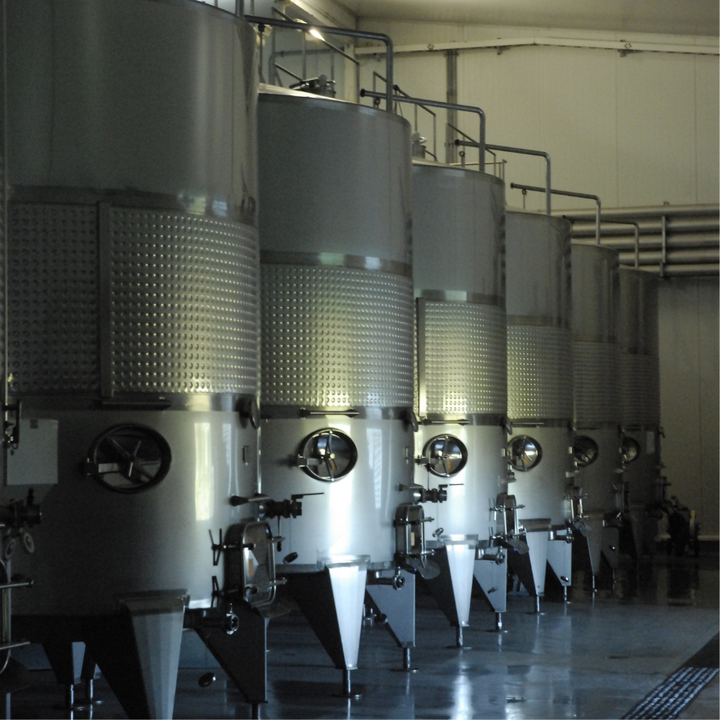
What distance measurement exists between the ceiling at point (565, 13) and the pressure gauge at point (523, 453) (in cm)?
760

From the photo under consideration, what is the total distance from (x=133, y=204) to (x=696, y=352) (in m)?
13.6

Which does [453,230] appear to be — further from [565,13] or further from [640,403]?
[565,13]

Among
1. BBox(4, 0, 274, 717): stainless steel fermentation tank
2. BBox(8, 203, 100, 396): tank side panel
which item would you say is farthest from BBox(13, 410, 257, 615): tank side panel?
BBox(8, 203, 100, 396): tank side panel

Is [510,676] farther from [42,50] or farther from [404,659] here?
[42,50]

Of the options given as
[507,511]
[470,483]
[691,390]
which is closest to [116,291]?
[470,483]

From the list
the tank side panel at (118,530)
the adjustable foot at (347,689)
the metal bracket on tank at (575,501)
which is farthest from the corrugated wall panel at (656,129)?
the tank side panel at (118,530)

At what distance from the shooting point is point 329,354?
7.64 metres

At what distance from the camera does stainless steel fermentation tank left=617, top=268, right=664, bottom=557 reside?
1566 centimetres

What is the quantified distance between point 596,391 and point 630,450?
73.5 inches

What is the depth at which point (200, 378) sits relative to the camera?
601 centimetres

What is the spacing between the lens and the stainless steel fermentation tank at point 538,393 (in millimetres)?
11680

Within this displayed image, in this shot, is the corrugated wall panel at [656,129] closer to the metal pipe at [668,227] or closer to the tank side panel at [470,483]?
the metal pipe at [668,227]

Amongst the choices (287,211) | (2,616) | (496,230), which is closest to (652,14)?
(496,230)

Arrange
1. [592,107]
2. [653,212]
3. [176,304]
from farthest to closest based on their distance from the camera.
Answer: [592,107] → [653,212] → [176,304]
